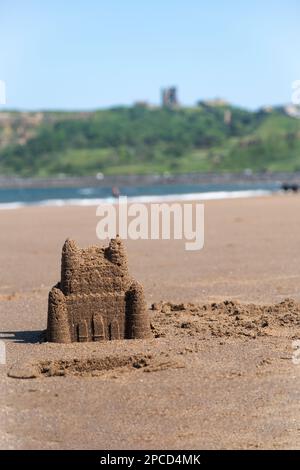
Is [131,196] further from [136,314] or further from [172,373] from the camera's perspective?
[172,373]

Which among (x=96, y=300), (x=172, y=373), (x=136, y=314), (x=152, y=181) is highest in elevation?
(x=152, y=181)

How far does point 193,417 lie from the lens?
8.19 metres

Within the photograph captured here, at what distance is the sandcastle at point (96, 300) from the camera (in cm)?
1089

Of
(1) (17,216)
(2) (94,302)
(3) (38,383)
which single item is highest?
(1) (17,216)

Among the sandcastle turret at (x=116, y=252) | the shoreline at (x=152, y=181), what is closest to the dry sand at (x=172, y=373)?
the sandcastle turret at (x=116, y=252)

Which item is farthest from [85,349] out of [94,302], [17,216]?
[17,216]

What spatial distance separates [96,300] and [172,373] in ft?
5.54

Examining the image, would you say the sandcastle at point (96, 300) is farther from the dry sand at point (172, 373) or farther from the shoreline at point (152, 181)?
the shoreline at point (152, 181)

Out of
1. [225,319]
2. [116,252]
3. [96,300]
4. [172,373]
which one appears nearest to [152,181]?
[225,319]

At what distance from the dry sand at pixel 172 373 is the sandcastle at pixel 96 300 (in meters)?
0.24

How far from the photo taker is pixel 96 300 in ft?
35.8

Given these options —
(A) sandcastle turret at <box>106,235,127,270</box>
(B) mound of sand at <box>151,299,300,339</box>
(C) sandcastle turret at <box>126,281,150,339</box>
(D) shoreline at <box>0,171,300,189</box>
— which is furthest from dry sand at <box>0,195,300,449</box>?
(D) shoreline at <box>0,171,300,189</box>
